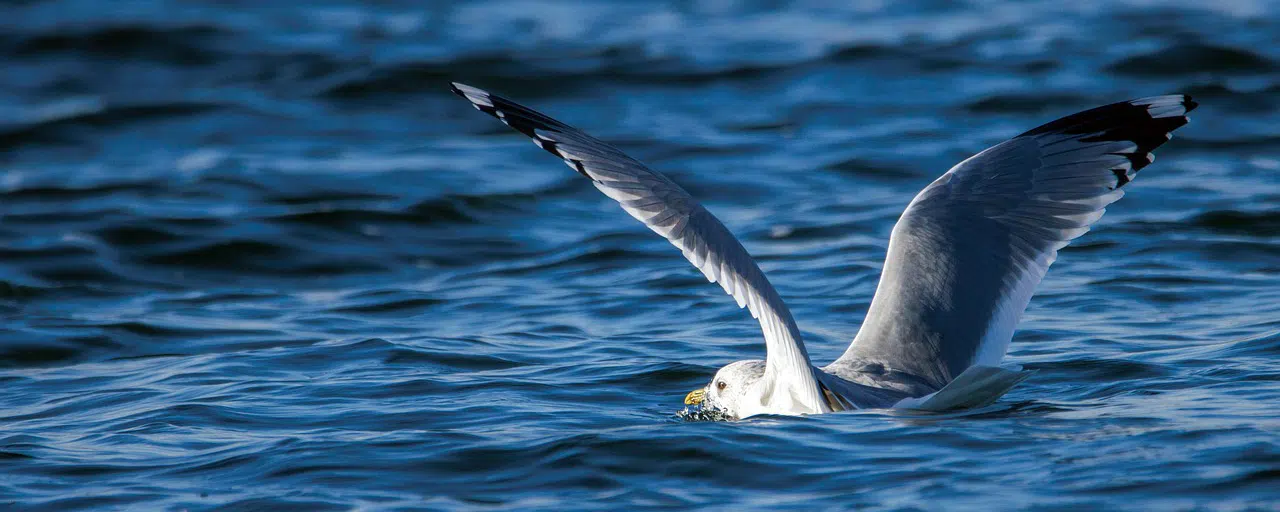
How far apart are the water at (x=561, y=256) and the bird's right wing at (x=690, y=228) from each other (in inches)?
7.7

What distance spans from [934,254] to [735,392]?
95 cm

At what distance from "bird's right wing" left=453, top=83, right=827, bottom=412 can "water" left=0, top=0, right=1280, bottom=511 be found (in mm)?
196

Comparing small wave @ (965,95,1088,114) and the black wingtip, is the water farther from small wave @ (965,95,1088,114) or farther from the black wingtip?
the black wingtip

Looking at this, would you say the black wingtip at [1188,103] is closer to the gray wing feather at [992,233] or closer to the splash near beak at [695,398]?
the gray wing feather at [992,233]

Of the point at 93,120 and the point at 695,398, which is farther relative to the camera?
the point at 93,120

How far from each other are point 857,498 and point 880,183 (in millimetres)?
6949

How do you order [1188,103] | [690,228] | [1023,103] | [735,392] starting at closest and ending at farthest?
[690,228]
[735,392]
[1188,103]
[1023,103]

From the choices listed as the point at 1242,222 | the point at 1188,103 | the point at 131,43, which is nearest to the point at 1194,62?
the point at 1242,222

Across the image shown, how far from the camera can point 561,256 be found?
9.48m

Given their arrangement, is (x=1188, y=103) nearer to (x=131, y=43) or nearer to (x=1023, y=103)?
(x=1023, y=103)

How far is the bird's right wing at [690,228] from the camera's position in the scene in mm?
4988

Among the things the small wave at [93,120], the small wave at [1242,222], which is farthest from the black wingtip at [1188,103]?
the small wave at [93,120]

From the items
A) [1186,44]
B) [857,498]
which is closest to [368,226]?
[857,498]

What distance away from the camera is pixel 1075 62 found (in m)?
14.4
